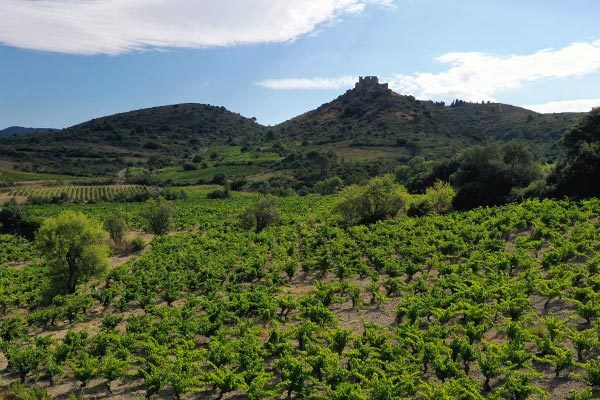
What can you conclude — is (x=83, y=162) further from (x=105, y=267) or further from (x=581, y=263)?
(x=581, y=263)

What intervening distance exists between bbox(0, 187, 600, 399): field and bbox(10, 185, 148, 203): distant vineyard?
60.3 metres

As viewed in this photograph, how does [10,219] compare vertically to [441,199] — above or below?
above

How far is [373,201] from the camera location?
48.2 m

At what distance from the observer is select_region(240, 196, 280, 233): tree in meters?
54.2

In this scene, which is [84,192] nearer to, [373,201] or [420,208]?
[373,201]

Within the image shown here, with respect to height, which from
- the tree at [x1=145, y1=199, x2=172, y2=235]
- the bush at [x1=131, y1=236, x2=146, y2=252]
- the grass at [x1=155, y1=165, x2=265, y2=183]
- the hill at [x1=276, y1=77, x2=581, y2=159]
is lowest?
the bush at [x1=131, y1=236, x2=146, y2=252]

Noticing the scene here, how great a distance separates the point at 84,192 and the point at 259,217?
69566 millimetres

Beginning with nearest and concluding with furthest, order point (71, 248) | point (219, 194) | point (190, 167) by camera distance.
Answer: point (71, 248) → point (219, 194) → point (190, 167)

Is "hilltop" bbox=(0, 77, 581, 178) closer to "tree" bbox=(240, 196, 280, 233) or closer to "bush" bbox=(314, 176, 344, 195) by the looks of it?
"bush" bbox=(314, 176, 344, 195)

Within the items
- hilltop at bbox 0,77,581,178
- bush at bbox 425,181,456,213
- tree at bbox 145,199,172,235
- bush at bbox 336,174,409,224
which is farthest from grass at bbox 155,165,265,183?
bush at bbox 425,181,456,213

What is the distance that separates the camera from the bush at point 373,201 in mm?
48219

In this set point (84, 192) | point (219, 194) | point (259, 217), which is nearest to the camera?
point (259, 217)

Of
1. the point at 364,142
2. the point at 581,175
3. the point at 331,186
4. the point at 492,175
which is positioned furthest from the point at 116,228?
the point at 364,142

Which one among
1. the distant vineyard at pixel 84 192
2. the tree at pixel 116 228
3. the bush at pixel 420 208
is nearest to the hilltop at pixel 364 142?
the distant vineyard at pixel 84 192
